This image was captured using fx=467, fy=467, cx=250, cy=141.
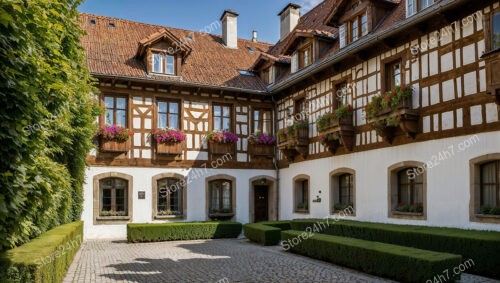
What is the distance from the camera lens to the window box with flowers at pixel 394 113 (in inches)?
516

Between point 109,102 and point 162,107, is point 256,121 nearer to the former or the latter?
point 162,107

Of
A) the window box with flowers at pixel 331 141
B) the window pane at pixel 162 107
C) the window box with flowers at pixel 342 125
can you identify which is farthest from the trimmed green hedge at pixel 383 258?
the window pane at pixel 162 107

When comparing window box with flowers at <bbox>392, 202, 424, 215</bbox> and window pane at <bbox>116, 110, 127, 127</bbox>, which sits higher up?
window pane at <bbox>116, 110, 127, 127</bbox>

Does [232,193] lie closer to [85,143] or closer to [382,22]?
[85,143]

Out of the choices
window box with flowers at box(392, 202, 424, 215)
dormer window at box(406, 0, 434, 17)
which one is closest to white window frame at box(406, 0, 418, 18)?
dormer window at box(406, 0, 434, 17)

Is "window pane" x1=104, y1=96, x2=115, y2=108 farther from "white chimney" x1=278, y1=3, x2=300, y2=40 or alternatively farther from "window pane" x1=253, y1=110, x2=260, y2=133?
"white chimney" x1=278, y1=3, x2=300, y2=40

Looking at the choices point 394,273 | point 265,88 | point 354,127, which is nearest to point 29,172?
point 394,273

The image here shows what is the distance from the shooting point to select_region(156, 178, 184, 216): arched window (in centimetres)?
1972

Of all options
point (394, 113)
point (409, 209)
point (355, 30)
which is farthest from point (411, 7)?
point (409, 209)

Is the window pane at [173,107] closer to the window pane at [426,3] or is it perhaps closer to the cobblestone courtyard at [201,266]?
the cobblestone courtyard at [201,266]

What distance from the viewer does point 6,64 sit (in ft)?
18.6

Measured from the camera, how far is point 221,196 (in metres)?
21.1

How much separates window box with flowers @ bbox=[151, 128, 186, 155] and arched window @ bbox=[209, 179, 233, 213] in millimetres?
2489

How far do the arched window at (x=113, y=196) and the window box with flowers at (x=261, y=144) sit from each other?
19.1 feet
